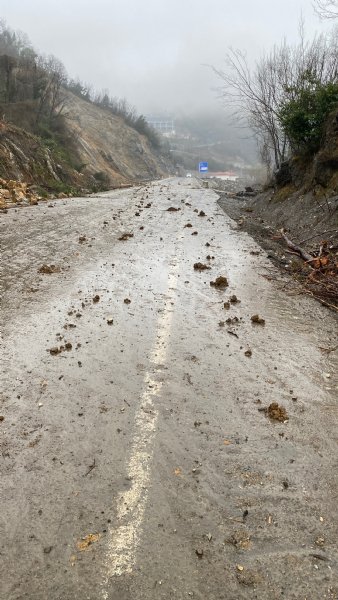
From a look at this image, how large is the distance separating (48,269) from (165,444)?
184 inches

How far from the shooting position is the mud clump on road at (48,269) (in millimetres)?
6762

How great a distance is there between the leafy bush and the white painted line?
519 inches

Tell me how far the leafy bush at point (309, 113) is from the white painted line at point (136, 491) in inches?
519

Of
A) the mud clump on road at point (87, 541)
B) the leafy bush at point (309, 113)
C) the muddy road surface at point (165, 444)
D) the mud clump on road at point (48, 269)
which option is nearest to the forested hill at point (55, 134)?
the leafy bush at point (309, 113)

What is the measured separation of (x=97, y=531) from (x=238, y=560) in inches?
29.9

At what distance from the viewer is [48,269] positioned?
681 cm

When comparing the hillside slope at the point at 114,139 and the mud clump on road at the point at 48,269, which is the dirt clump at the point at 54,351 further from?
the hillside slope at the point at 114,139

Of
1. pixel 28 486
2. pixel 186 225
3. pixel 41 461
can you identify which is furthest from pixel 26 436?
pixel 186 225

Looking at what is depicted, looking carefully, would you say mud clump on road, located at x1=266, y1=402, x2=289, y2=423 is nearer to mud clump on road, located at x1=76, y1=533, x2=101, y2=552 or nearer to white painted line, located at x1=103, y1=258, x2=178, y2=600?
white painted line, located at x1=103, y1=258, x2=178, y2=600

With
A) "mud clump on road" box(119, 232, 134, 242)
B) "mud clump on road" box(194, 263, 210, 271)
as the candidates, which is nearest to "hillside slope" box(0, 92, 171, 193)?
"mud clump on road" box(119, 232, 134, 242)

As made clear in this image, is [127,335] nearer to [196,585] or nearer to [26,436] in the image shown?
[26,436]

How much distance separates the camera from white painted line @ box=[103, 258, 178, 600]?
204 centimetres

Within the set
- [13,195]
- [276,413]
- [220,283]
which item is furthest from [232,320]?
[13,195]

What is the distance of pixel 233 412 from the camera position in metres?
3.31
